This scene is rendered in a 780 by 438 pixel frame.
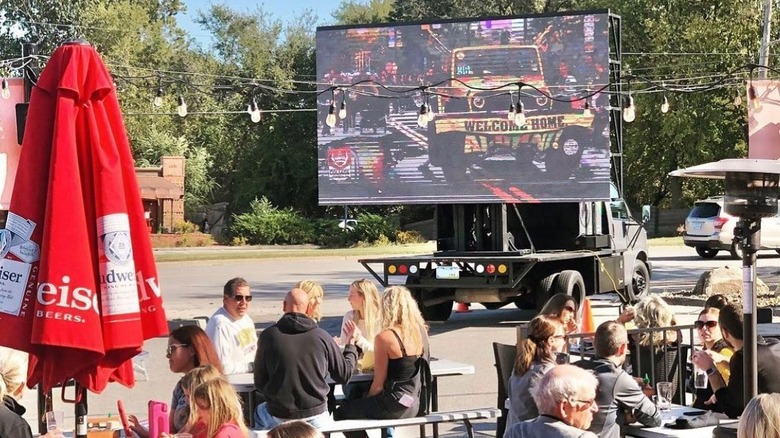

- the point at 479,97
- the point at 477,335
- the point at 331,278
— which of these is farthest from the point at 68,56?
the point at 331,278

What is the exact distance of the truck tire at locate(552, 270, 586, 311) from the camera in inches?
674

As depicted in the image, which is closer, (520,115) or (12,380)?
(12,380)

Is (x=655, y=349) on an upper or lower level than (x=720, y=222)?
lower

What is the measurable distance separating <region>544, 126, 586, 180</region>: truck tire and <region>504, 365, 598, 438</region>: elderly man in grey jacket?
42.0ft

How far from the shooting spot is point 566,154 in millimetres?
17703

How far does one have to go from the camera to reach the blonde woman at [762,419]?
4.55 m

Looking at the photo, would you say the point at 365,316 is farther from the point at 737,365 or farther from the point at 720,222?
the point at 720,222

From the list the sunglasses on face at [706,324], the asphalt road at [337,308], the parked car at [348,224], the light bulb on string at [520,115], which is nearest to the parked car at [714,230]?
the asphalt road at [337,308]

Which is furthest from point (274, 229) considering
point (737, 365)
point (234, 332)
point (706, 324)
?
point (737, 365)

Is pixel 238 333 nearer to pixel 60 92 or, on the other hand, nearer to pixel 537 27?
pixel 60 92

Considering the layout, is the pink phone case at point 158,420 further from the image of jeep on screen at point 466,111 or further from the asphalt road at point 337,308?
the image of jeep on screen at point 466,111

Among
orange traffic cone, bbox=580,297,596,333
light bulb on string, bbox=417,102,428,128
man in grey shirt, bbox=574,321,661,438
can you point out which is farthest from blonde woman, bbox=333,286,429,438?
light bulb on string, bbox=417,102,428,128

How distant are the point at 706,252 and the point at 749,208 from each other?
30.2m

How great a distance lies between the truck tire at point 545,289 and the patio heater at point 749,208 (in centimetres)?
1030
